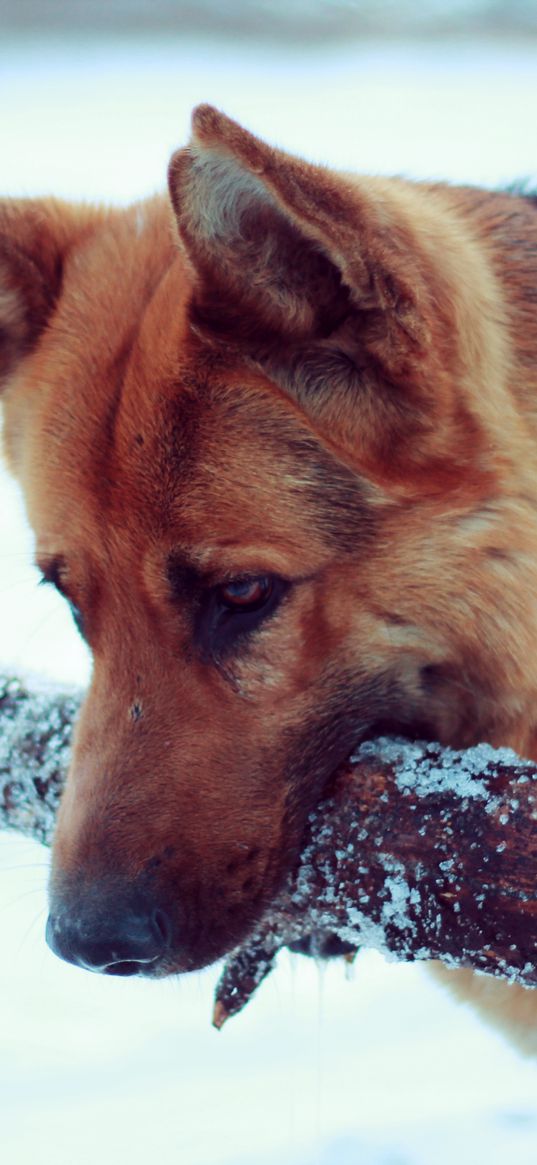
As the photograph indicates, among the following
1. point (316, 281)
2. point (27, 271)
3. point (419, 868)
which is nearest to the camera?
point (419, 868)

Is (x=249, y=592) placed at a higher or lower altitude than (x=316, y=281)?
lower

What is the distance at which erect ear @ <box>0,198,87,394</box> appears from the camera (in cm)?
260

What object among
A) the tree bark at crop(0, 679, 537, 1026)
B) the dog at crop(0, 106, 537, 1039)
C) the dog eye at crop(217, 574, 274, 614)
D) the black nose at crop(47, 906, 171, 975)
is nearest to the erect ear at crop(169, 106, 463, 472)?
the dog at crop(0, 106, 537, 1039)

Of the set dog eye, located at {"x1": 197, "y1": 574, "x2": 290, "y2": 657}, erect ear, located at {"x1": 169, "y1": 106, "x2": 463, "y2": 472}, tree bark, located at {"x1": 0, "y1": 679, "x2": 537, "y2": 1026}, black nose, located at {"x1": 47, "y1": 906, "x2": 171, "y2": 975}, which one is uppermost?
erect ear, located at {"x1": 169, "y1": 106, "x2": 463, "y2": 472}

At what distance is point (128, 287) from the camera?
2.46 metres

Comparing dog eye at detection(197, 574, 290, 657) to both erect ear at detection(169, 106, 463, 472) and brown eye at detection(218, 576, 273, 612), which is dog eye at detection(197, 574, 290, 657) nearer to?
brown eye at detection(218, 576, 273, 612)

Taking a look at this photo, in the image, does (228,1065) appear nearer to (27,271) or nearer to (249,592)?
(249,592)

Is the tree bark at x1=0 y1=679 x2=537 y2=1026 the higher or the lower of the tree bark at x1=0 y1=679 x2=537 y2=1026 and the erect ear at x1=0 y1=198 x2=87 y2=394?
the lower

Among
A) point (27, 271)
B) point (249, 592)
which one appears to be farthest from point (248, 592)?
point (27, 271)

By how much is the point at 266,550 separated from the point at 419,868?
582 millimetres

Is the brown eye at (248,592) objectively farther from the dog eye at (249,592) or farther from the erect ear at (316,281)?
the erect ear at (316,281)

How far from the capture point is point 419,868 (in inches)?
75.5

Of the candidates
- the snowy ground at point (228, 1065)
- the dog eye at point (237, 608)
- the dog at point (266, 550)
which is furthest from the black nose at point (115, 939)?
the dog eye at point (237, 608)

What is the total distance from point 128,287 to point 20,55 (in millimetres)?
8438
